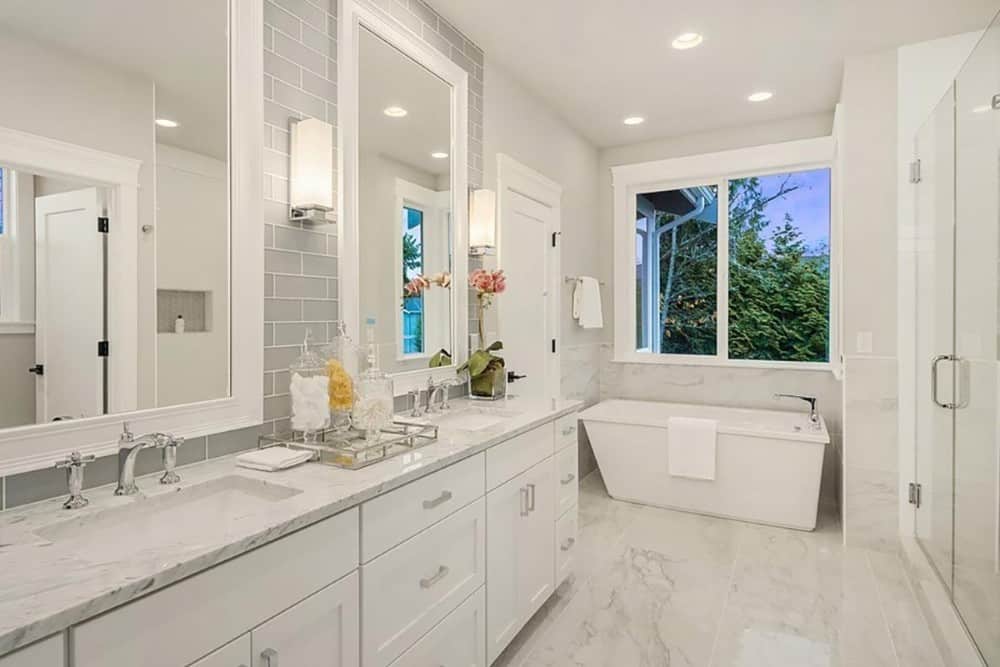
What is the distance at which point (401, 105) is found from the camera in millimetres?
2396

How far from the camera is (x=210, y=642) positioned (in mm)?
974

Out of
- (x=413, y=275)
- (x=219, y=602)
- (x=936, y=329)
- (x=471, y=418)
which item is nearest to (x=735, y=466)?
(x=936, y=329)

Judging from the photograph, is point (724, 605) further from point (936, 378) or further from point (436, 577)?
point (436, 577)

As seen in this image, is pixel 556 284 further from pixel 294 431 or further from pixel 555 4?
pixel 294 431

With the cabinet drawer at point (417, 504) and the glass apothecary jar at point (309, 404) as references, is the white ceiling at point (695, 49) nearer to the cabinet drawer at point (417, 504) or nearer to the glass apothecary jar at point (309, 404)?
the glass apothecary jar at point (309, 404)

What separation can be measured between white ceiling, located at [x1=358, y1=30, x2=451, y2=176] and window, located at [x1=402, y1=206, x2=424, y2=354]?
0.26 m

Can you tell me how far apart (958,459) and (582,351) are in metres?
2.42

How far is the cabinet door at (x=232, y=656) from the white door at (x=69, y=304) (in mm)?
715

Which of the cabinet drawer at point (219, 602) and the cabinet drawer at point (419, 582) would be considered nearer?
the cabinet drawer at point (219, 602)

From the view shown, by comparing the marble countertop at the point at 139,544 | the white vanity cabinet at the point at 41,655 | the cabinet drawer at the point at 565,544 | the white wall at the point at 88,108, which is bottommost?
the cabinet drawer at the point at 565,544

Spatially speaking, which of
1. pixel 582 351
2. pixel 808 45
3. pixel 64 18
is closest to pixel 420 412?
pixel 64 18

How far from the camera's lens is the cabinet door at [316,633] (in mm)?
1085

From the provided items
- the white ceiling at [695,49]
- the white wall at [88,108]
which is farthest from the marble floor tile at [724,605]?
the white ceiling at [695,49]

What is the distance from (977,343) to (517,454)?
5.90ft
